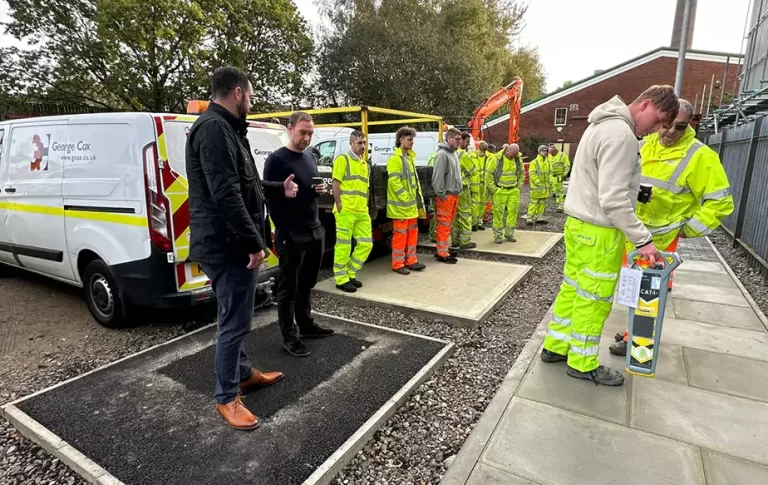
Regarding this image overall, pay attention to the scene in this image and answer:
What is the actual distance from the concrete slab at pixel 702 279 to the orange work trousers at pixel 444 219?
9.60 feet

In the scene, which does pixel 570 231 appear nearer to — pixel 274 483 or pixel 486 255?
pixel 274 483

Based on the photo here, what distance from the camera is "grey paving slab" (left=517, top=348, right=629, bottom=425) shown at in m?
2.67

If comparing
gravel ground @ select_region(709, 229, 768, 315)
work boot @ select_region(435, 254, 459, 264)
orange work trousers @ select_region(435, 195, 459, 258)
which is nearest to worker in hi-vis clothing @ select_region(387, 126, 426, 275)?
orange work trousers @ select_region(435, 195, 459, 258)

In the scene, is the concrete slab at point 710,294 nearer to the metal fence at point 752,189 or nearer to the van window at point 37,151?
the metal fence at point 752,189

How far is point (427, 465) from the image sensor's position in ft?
7.68

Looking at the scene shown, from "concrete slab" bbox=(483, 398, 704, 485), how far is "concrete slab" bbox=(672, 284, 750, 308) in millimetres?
3158

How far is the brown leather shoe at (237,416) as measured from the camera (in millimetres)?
2510

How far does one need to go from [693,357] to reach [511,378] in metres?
1.56

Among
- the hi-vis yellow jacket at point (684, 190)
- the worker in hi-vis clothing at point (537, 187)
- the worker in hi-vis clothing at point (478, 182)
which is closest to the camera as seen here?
the hi-vis yellow jacket at point (684, 190)

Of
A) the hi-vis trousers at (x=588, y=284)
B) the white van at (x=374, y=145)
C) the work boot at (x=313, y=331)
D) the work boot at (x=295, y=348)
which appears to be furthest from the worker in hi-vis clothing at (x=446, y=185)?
the white van at (x=374, y=145)

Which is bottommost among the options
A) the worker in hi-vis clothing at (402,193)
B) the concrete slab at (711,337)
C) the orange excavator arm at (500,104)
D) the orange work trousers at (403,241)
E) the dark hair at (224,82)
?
the concrete slab at (711,337)

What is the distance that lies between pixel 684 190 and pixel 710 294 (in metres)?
2.40

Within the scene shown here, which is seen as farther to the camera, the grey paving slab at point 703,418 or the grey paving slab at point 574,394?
the grey paving slab at point 574,394

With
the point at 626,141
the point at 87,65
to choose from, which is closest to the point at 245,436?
the point at 626,141
